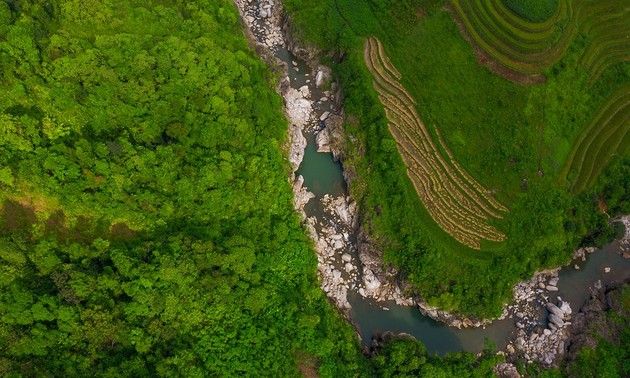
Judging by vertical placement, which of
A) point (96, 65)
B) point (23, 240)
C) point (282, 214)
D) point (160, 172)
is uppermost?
point (96, 65)

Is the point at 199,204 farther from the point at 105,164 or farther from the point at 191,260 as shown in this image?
the point at 105,164

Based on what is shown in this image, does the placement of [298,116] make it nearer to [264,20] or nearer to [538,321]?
[264,20]

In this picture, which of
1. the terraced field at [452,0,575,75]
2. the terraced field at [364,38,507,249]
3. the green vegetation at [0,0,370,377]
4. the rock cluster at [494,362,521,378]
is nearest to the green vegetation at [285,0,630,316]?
the terraced field at [452,0,575,75]

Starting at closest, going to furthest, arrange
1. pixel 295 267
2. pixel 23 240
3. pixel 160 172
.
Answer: pixel 23 240, pixel 160 172, pixel 295 267

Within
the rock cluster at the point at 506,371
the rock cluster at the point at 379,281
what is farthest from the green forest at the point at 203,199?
the rock cluster at the point at 379,281

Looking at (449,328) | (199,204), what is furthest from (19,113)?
(449,328)

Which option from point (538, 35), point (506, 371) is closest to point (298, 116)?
point (538, 35)

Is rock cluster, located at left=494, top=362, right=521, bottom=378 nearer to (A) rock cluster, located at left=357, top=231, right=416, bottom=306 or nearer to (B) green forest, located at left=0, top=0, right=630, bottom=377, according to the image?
(B) green forest, located at left=0, top=0, right=630, bottom=377
